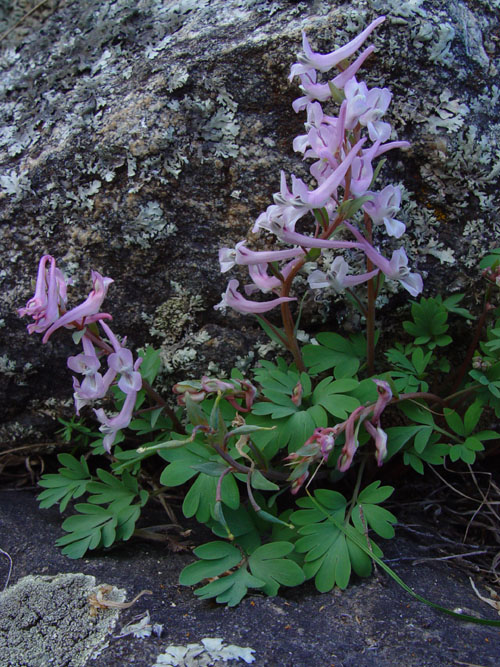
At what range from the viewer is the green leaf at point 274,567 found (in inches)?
67.5

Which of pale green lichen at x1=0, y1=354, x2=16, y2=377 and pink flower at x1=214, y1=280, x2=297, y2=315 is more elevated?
pink flower at x1=214, y1=280, x2=297, y2=315

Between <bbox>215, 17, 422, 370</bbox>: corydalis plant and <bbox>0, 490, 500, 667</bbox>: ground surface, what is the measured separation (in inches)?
36.1

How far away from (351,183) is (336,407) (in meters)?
0.70

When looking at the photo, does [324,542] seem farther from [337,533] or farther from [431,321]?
[431,321]

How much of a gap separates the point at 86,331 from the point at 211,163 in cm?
93

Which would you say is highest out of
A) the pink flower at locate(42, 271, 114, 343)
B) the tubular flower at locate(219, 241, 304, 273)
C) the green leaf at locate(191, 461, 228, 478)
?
the pink flower at locate(42, 271, 114, 343)

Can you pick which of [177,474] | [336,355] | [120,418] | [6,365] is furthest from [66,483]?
[336,355]

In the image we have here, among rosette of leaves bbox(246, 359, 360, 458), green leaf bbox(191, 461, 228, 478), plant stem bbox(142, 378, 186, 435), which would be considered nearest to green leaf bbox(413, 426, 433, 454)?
rosette of leaves bbox(246, 359, 360, 458)

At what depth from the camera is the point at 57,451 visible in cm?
270

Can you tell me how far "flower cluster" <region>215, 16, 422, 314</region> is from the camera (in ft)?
5.52

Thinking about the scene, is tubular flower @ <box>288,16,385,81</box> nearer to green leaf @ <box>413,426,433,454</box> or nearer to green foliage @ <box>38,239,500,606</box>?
green foliage @ <box>38,239,500,606</box>

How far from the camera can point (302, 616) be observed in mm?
1664

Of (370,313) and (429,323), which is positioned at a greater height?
(370,313)

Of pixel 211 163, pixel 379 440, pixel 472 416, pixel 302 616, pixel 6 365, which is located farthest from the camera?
pixel 6 365
